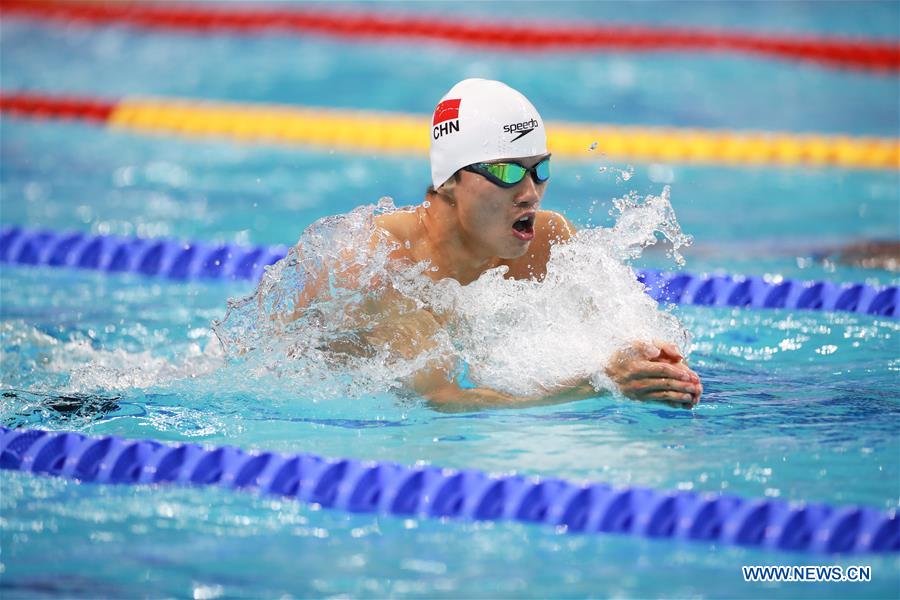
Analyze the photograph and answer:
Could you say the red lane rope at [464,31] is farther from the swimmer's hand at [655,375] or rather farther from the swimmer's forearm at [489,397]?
the swimmer's hand at [655,375]

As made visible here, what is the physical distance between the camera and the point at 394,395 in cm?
357

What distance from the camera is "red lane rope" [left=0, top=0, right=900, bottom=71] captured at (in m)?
9.36

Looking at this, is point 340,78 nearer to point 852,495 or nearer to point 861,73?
point 861,73

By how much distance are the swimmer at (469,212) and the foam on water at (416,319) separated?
0.7 inches

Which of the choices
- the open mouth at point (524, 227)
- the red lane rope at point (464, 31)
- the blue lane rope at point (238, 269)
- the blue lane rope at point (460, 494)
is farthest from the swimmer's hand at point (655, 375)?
the red lane rope at point (464, 31)

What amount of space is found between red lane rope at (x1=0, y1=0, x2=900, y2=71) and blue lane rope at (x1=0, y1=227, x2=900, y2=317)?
4.67 meters

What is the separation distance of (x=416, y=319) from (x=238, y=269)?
6.30ft

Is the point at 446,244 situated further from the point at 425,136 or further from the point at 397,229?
the point at 425,136

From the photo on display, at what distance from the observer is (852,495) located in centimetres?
302

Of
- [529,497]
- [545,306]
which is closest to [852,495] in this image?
[529,497]

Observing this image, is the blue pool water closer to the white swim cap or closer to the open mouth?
the open mouth

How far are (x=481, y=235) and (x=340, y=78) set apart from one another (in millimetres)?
5792

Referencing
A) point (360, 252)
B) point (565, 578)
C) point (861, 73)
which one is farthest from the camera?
point (861, 73)

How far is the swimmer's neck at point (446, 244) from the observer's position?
3.63m
